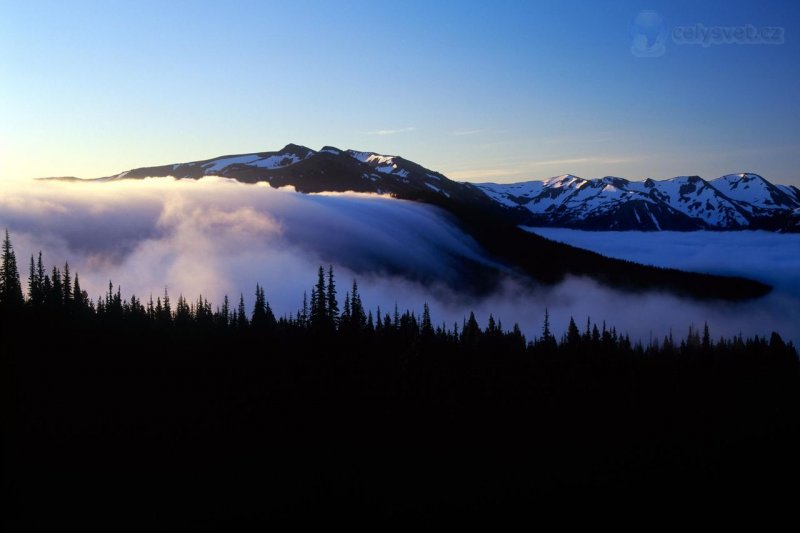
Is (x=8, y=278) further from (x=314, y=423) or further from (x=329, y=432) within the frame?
(x=329, y=432)

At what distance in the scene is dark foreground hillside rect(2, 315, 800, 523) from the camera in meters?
118

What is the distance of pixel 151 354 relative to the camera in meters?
146

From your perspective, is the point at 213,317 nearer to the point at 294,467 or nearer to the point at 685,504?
the point at 294,467

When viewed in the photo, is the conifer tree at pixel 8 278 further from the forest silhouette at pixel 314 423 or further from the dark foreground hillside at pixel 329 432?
the dark foreground hillside at pixel 329 432

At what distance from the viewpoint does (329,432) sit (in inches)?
5458

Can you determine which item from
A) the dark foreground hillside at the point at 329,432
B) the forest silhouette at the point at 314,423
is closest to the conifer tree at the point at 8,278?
the forest silhouette at the point at 314,423

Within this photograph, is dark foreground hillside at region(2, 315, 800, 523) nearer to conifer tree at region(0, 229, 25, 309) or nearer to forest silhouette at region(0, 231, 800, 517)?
forest silhouette at region(0, 231, 800, 517)

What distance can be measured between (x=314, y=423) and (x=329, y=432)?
152 inches

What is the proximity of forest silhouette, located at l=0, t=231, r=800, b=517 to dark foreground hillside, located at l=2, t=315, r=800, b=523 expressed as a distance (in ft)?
1.30

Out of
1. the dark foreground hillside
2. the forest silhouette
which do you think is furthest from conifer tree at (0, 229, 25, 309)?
the dark foreground hillside

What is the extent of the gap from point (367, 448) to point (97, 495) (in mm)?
51679

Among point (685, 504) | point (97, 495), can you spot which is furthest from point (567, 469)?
point (97, 495)

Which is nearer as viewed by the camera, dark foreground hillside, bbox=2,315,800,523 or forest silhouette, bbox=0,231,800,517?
dark foreground hillside, bbox=2,315,800,523

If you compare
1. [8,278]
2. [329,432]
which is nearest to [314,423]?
[329,432]
